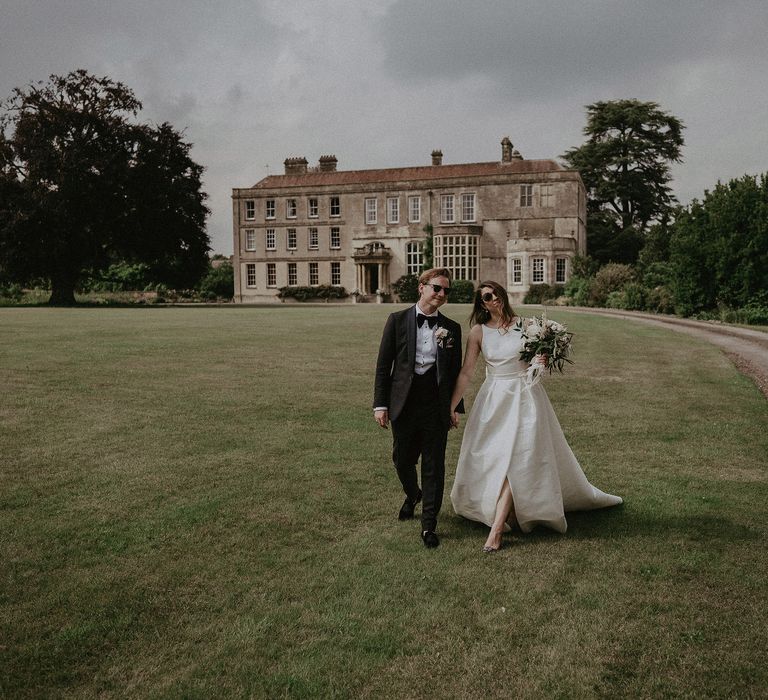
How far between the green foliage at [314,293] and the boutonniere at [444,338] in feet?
154

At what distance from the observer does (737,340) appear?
17.8 m

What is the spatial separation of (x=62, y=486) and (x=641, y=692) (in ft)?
14.8

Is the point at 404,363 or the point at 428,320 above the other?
the point at 428,320

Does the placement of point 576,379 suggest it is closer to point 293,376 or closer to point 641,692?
point 293,376

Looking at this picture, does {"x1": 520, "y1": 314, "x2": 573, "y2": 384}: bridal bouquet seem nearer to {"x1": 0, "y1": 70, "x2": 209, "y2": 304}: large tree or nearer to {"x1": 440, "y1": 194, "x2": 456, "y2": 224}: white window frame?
{"x1": 0, "y1": 70, "x2": 209, "y2": 304}: large tree

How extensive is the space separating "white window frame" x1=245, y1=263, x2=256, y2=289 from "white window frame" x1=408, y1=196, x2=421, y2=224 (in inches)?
511

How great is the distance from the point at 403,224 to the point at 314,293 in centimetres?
819

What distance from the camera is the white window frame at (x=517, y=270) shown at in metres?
45.9

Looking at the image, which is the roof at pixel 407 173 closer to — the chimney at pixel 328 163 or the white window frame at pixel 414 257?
the chimney at pixel 328 163

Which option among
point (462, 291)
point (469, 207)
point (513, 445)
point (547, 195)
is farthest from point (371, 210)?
point (513, 445)

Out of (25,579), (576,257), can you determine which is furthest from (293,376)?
(576,257)

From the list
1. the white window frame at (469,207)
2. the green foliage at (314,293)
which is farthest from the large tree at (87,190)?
the white window frame at (469,207)

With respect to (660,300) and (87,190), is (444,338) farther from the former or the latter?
(87,190)

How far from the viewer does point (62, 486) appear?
221 inches
